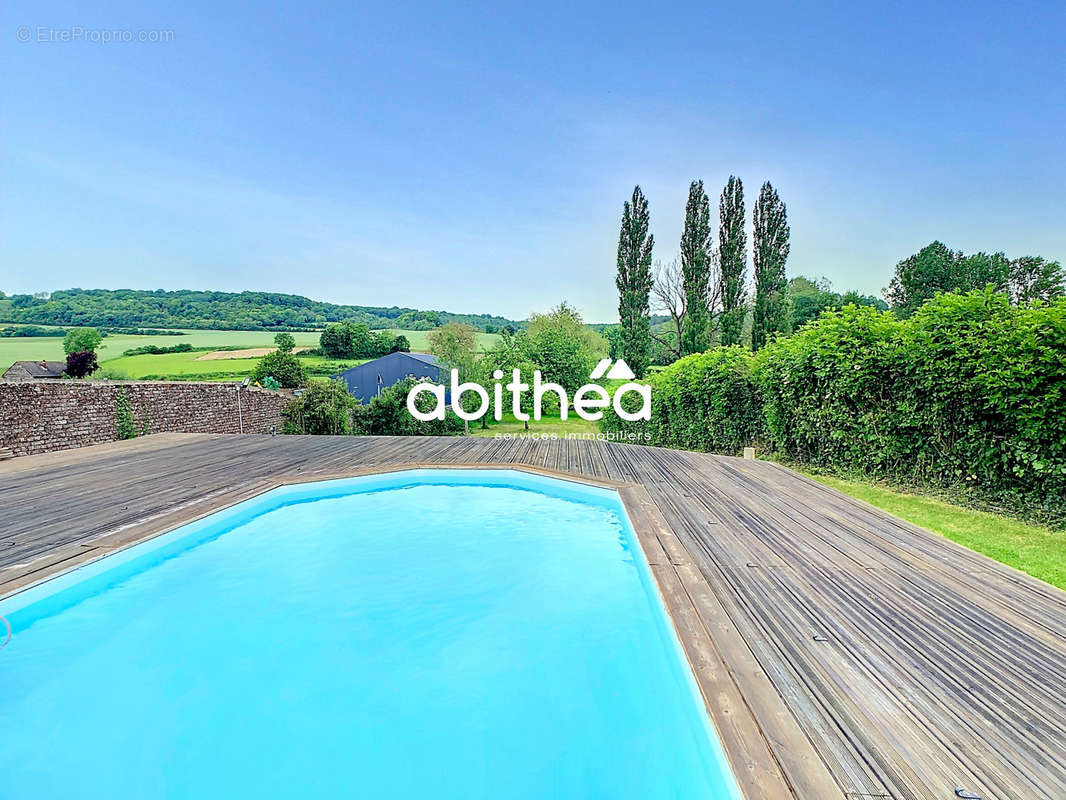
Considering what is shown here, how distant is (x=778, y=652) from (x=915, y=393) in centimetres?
390

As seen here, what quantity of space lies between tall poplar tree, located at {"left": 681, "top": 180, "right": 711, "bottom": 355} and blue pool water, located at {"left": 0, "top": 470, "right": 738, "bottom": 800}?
1327cm

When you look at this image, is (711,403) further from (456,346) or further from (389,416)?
(456,346)

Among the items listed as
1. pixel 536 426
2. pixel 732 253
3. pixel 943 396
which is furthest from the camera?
pixel 536 426

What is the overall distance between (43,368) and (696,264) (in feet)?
90.0

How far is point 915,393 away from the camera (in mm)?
4730

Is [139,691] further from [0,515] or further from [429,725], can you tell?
[0,515]

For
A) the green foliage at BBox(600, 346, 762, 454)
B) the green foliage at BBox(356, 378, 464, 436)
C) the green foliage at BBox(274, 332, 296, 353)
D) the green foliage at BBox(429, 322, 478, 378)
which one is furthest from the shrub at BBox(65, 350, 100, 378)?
the green foliage at BBox(600, 346, 762, 454)

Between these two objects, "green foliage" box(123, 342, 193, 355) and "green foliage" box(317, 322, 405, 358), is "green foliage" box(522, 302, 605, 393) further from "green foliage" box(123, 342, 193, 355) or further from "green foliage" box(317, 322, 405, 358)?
"green foliage" box(123, 342, 193, 355)

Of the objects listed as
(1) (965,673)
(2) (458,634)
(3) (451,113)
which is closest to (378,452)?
(2) (458,634)

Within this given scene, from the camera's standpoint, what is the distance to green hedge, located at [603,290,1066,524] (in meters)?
3.74

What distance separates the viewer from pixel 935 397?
4.50 m

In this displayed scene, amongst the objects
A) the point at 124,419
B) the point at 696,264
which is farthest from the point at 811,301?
the point at 124,419

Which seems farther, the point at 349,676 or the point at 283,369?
the point at 283,369

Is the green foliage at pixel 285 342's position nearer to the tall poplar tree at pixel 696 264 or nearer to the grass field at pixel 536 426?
the grass field at pixel 536 426
